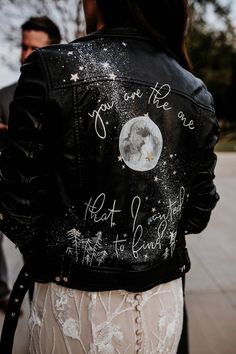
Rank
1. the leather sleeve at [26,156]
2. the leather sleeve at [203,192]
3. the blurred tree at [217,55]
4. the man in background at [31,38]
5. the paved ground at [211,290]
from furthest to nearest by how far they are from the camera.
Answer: the blurred tree at [217,55], the man in background at [31,38], the paved ground at [211,290], the leather sleeve at [203,192], the leather sleeve at [26,156]

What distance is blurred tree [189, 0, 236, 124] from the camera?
71.1 ft

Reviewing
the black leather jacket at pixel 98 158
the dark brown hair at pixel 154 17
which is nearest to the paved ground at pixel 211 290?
the black leather jacket at pixel 98 158

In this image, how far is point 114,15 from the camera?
1141mm

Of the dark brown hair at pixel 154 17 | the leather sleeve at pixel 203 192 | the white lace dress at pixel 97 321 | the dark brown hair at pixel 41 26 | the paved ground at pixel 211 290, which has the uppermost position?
the dark brown hair at pixel 41 26

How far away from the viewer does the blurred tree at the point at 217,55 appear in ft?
71.1

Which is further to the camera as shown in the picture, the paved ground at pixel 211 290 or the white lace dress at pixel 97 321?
the paved ground at pixel 211 290

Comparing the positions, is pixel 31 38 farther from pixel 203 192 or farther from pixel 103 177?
pixel 103 177

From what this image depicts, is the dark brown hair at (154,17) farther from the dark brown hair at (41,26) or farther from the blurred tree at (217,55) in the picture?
the blurred tree at (217,55)

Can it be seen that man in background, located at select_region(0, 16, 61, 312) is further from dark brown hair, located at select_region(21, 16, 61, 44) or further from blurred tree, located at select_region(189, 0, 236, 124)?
blurred tree, located at select_region(189, 0, 236, 124)

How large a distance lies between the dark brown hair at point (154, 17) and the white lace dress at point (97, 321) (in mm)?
729

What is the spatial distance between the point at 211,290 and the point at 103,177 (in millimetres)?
2641

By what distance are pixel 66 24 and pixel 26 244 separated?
11.1 metres

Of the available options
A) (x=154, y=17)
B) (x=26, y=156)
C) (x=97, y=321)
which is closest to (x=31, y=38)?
(x=154, y=17)

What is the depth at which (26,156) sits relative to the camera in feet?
3.42
